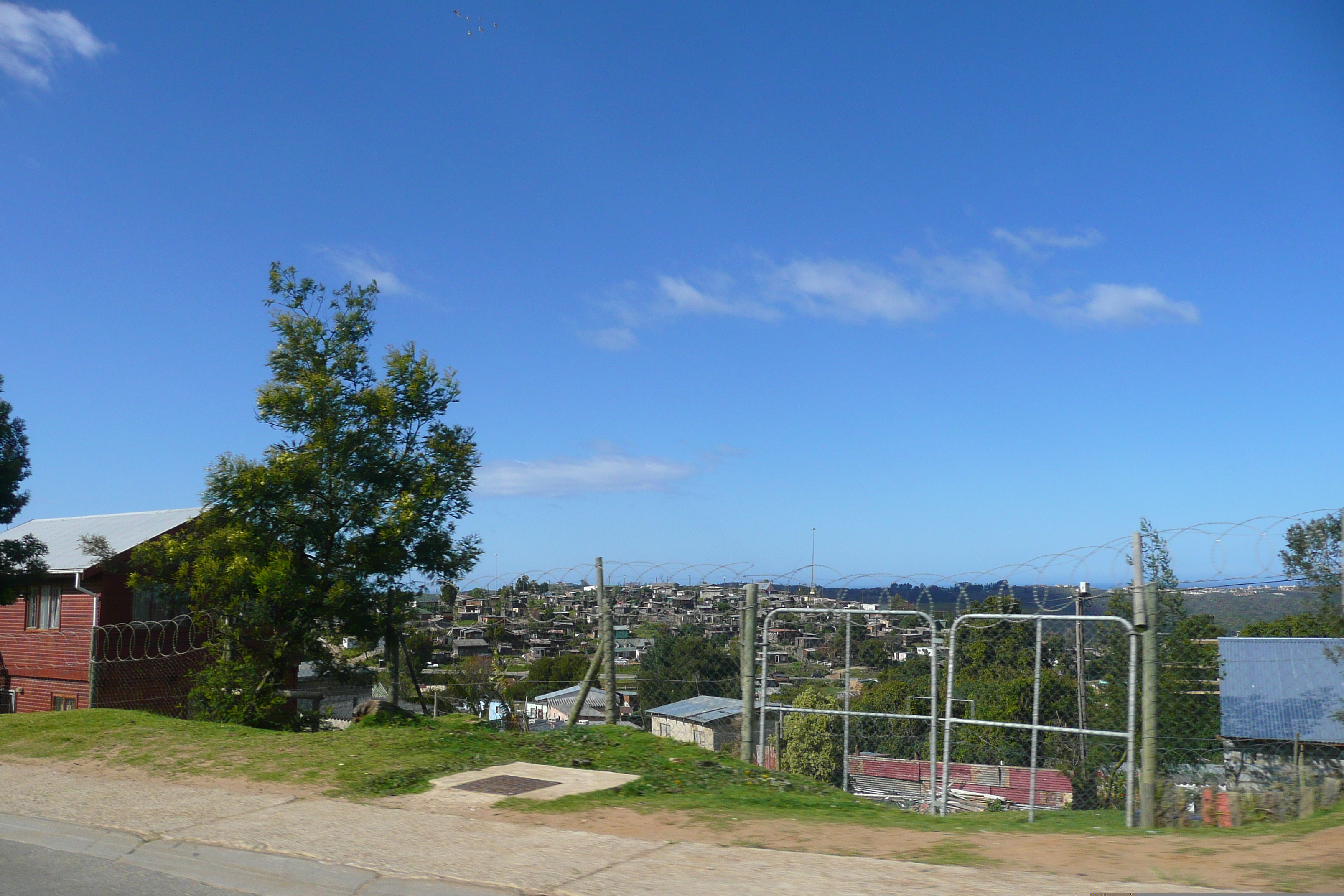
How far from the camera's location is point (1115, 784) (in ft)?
30.8

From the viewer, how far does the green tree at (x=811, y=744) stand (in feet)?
37.4

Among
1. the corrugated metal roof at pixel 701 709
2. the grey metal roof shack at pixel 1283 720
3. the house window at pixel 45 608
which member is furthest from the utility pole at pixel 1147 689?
the house window at pixel 45 608

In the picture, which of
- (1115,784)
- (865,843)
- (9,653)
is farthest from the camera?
(9,653)

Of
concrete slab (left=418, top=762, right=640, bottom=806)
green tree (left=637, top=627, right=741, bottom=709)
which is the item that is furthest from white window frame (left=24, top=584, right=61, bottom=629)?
concrete slab (left=418, top=762, right=640, bottom=806)

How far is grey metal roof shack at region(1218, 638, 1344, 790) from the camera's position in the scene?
819cm

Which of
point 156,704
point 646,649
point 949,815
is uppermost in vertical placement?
point 646,649

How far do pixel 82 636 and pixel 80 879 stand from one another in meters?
22.4

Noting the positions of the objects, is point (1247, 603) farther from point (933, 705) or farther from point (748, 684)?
point (748, 684)

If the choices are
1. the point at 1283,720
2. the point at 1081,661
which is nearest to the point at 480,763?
A: the point at 1081,661

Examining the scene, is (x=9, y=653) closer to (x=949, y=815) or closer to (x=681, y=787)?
(x=681, y=787)

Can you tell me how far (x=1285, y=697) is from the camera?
29.4 ft

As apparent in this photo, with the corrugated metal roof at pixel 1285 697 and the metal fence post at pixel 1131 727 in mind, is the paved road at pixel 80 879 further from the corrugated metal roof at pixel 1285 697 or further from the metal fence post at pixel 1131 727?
the corrugated metal roof at pixel 1285 697

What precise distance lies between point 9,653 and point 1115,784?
2890 cm

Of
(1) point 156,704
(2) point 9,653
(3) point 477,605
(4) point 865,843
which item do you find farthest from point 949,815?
(2) point 9,653
